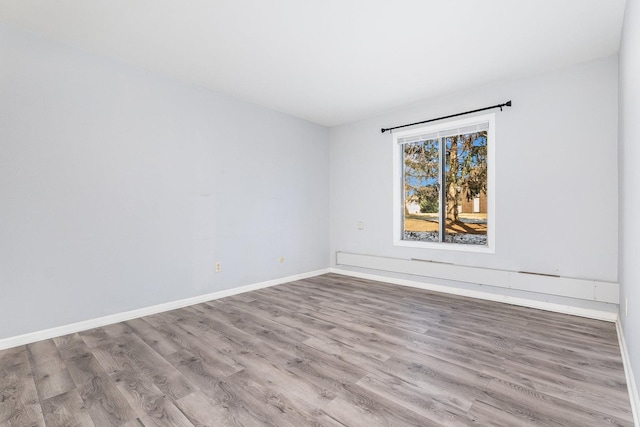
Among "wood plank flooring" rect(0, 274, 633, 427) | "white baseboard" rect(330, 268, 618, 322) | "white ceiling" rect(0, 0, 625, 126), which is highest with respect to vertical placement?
"white ceiling" rect(0, 0, 625, 126)

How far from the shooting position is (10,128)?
2.45 m

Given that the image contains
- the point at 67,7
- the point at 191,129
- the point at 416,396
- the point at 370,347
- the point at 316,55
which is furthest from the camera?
the point at 191,129

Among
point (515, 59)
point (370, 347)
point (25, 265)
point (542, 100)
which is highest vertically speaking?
point (515, 59)

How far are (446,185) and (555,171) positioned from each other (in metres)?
1.25

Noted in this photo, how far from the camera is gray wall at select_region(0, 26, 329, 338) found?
2.50m

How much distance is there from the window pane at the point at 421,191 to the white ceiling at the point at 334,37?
1023 mm

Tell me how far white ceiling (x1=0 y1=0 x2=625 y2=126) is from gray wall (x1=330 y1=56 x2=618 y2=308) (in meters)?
0.22

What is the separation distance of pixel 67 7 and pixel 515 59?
3.77 metres

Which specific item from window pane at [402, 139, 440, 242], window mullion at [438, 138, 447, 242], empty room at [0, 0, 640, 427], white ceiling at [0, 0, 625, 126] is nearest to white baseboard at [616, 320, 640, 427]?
empty room at [0, 0, 640, 427]

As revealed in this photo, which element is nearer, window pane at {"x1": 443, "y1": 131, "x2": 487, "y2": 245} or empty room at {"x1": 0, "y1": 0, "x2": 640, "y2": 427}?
empty room at {"x1": 0, "y1": 0, "x2": 640, "y2": 427}

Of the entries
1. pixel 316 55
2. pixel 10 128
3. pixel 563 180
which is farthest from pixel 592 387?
pixel 10 128

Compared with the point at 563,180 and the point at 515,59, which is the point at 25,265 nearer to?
the point at 515,59

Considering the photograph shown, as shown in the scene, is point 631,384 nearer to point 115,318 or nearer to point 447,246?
point 447,246

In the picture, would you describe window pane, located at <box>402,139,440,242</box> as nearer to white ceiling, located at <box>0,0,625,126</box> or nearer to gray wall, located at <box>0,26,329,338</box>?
white ceiling, located at <box>0,0,625,126</box>
